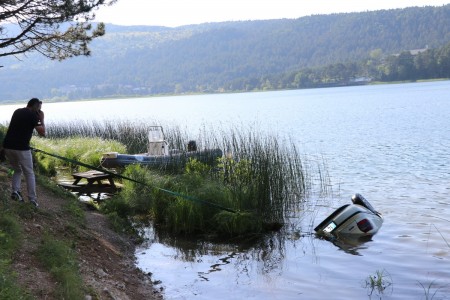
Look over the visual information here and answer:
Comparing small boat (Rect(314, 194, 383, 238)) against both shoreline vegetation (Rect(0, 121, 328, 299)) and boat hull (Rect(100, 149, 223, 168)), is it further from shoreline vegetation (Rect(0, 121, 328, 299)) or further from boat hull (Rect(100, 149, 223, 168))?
boat hull (Rect(100, 149, 223, 168))

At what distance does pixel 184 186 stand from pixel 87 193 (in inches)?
105

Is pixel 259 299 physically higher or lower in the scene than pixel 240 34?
lower

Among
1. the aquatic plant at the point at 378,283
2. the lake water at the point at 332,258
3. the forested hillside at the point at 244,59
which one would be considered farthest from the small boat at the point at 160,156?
the forested hillside at the point at 244,59

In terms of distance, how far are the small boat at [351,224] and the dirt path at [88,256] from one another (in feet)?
9.54

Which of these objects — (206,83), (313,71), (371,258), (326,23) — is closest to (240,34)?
(326,23)

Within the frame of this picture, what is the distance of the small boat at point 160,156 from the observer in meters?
12.3

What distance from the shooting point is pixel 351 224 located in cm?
900

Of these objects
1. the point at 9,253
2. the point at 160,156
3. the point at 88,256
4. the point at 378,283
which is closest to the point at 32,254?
the point at 9,253

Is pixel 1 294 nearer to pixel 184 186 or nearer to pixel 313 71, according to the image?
pixel 184 186

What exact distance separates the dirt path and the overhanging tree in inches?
129

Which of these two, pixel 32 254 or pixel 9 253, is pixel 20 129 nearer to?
pixel 32 254

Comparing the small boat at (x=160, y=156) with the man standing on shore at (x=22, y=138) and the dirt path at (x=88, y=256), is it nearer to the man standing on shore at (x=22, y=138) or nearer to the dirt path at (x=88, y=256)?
the dirt path at (x=88, y=256)

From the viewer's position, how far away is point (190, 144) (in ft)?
45.3

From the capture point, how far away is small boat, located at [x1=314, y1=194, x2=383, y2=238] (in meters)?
9.02
